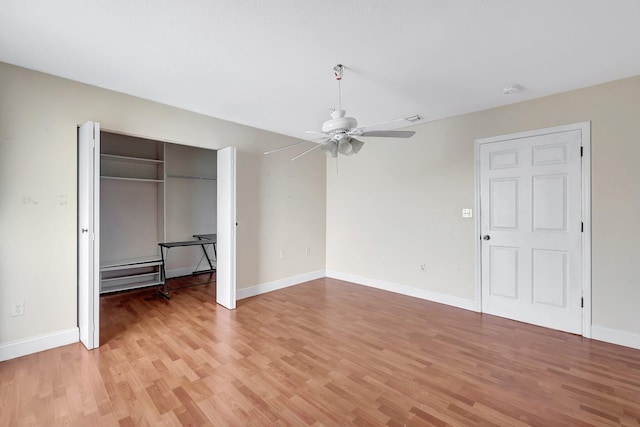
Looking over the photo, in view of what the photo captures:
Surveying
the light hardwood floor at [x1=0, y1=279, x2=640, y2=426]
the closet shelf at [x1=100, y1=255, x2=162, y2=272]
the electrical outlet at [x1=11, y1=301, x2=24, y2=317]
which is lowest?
the light hardwood floor at [x1=0, y1=279, x2=640, y2=426]

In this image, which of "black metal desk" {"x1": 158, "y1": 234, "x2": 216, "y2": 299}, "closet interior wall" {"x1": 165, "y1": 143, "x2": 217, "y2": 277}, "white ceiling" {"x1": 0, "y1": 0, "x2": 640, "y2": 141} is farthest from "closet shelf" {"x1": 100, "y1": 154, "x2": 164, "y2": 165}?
"white ceiling" {"x1": 0, "y1": 0, "x2": 640, "y2": 141}

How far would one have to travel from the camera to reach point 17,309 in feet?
8.25

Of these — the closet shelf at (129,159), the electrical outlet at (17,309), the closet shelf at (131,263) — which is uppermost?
the closet shelf at (129,159)

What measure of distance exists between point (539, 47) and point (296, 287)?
4175mm

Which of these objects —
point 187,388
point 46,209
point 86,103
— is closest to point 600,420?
point 187,388

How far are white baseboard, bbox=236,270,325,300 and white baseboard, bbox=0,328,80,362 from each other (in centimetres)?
182

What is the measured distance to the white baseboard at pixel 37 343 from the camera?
8.04 ft

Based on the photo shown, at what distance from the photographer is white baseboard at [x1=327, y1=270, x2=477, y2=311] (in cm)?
376

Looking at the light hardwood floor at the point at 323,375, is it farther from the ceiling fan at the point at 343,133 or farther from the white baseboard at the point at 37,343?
the ceiling fan at the point at 343,133

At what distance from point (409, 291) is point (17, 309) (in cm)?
447

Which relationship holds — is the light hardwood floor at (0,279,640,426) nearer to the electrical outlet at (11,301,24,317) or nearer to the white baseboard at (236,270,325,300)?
the electrical outlet at (11,301,24,317)

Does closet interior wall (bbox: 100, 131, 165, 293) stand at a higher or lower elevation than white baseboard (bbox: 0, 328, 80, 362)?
higher

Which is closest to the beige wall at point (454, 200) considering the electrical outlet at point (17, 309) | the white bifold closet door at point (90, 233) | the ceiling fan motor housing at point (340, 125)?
the ceiling fan motor housing at point (340, 125)

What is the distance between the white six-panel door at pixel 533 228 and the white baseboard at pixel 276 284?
9.04 feet
